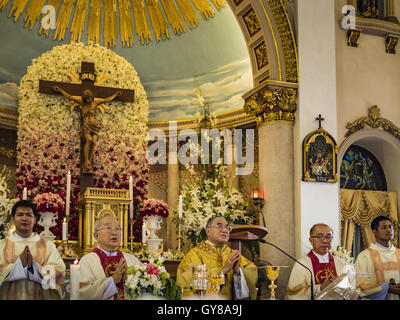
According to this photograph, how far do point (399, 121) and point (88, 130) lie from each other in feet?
17.6

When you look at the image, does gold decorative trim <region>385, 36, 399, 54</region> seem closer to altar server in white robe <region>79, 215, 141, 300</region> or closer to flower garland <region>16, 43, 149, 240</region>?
Result: flower garland <region>16, 43, 149, 240</region>

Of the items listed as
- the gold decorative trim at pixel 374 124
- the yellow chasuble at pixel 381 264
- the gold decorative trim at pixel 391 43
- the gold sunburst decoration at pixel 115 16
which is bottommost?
the yellow chasuble at pixel 381 264

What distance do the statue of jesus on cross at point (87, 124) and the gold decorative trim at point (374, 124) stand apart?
14.2 feet

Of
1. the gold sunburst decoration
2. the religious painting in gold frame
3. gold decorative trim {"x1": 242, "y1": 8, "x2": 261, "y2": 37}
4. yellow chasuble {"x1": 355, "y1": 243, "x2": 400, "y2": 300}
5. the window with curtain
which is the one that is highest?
the gold sunburst decoration

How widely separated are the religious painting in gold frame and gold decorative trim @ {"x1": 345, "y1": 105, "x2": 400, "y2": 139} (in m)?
0.69

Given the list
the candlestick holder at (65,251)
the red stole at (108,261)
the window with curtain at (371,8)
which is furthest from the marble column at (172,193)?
the red stole at (108,261)

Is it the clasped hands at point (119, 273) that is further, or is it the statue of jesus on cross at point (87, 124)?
the statue of jesus on cross at point (87, 124)

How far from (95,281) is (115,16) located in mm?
7840

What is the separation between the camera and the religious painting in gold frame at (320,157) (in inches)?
352

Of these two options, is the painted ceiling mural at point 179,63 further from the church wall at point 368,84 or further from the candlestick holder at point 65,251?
the candlestick holder at point 65,251

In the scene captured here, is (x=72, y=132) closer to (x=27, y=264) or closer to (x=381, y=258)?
(x=27, y=264)

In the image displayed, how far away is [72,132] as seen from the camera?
34.4 ft

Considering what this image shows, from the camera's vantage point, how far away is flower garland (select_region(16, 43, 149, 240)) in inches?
396

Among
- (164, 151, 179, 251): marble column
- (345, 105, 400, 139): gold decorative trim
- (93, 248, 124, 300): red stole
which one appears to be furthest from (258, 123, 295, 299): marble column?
(93, 248, 124, 300): red stole
